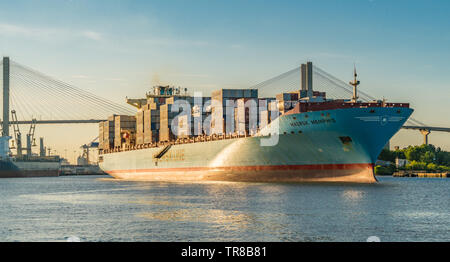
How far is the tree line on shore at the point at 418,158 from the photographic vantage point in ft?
464

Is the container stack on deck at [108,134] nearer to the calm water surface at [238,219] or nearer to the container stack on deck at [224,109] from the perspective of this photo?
the container stack on deck at [224,109]

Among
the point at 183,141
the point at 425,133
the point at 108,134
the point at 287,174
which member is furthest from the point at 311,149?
the point at 425,133

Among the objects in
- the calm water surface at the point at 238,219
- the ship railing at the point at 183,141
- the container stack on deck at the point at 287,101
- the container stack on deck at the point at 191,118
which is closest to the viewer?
the calm water surface at the point at 238,219

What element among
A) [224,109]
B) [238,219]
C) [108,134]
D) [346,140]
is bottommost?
[238,219]

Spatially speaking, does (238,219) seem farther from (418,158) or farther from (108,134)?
(418,158)

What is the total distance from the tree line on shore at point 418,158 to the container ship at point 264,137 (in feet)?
222

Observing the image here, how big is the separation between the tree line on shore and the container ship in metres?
67.7

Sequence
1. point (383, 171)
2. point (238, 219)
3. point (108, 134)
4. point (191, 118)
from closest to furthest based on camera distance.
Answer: point (238, 219) → point (191, 118) → point (108, 134) → point (383, 171)

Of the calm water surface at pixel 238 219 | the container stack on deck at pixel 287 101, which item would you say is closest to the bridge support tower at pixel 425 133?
the container stack on deck at pixel 287 101

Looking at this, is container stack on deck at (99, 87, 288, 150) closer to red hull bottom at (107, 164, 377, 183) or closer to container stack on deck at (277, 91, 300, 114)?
container stack on deck at (277, 91, 300, 114)

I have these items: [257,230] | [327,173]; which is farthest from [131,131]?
[257,230]

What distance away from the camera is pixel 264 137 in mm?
55969

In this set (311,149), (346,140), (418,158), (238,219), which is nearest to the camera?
(238,219)

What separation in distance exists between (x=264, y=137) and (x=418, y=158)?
113 meters
